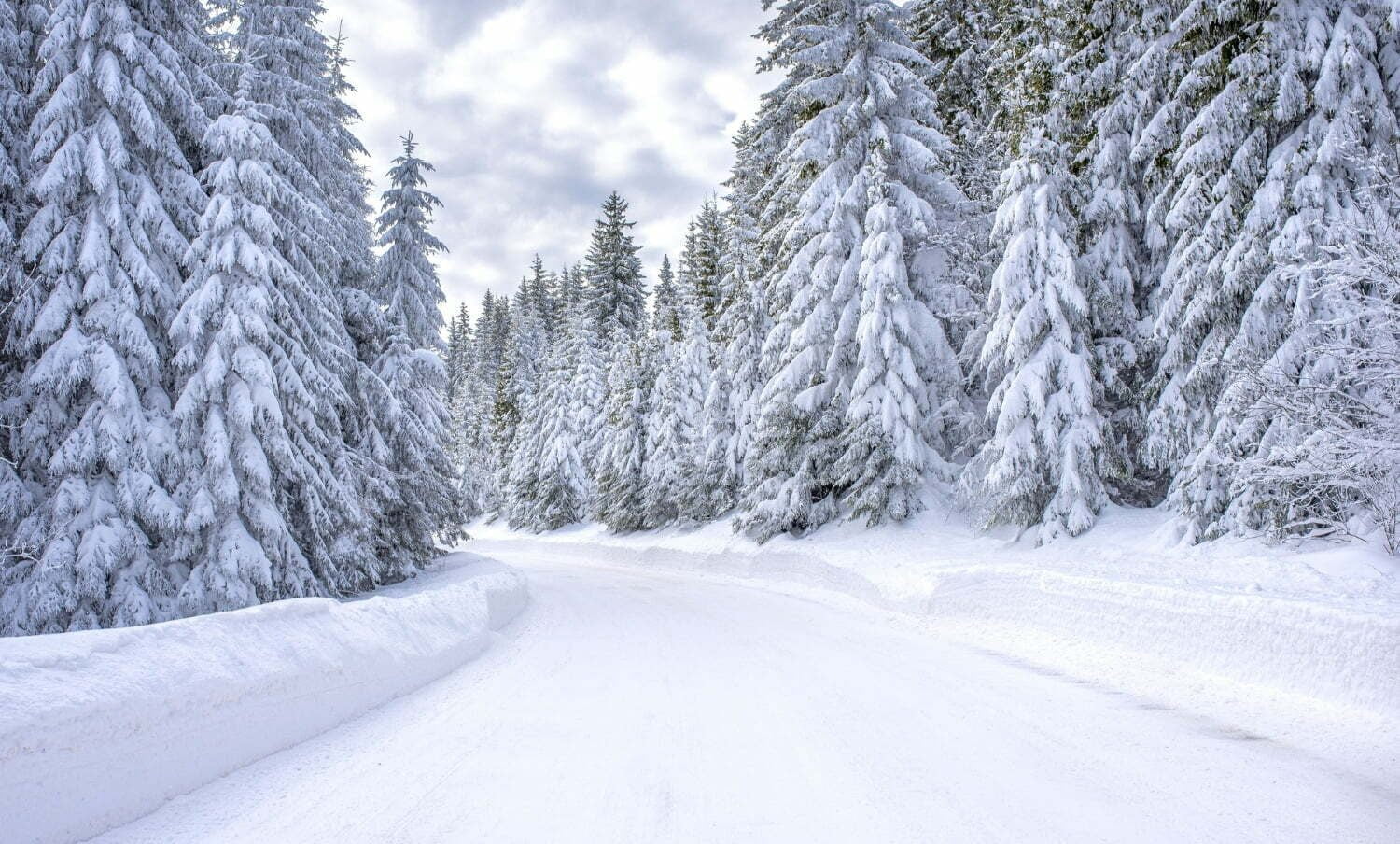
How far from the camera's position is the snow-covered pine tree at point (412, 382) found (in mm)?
18641

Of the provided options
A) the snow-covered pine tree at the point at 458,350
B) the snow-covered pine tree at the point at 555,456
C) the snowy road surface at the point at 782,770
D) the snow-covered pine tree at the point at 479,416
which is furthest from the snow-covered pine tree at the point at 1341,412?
the snow-covered pine tree at the point at 458,350

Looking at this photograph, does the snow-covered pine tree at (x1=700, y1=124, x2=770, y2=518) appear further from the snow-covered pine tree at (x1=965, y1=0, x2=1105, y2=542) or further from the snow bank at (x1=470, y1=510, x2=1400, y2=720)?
the snow bank at (x1=470, y1=510, x2=1400, y2=720)

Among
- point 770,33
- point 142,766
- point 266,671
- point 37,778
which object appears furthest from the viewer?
point 770,33

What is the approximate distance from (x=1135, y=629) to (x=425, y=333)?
1893 cm

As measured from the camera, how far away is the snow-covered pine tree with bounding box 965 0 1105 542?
572 inches

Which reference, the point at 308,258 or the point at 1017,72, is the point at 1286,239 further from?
the point at 308,258

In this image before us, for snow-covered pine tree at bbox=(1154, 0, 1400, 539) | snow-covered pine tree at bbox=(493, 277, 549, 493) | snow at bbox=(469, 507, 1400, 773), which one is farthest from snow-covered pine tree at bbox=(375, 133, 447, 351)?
snow-covered pine tree at bbox=(493, 277, 549, 493)

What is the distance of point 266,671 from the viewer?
5078mm

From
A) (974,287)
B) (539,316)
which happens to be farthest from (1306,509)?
(539,316)

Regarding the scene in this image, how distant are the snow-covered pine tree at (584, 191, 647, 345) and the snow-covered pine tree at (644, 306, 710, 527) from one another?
→ 27.7 ft

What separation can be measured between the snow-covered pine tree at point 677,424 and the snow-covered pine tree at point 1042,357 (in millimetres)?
15491

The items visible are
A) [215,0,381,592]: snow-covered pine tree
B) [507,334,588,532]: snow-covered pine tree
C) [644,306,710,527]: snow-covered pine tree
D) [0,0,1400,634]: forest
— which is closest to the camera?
[0,0,1400,634]: forest

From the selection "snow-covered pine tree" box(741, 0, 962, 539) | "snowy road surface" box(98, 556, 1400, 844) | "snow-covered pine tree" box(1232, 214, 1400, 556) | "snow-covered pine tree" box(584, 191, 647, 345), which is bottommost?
"snowy road surface" box(98, 556, 1400, 844)

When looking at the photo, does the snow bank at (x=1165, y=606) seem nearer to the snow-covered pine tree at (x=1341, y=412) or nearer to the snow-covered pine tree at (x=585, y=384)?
the snow-covered pine tree at (x=1341, y=412)
